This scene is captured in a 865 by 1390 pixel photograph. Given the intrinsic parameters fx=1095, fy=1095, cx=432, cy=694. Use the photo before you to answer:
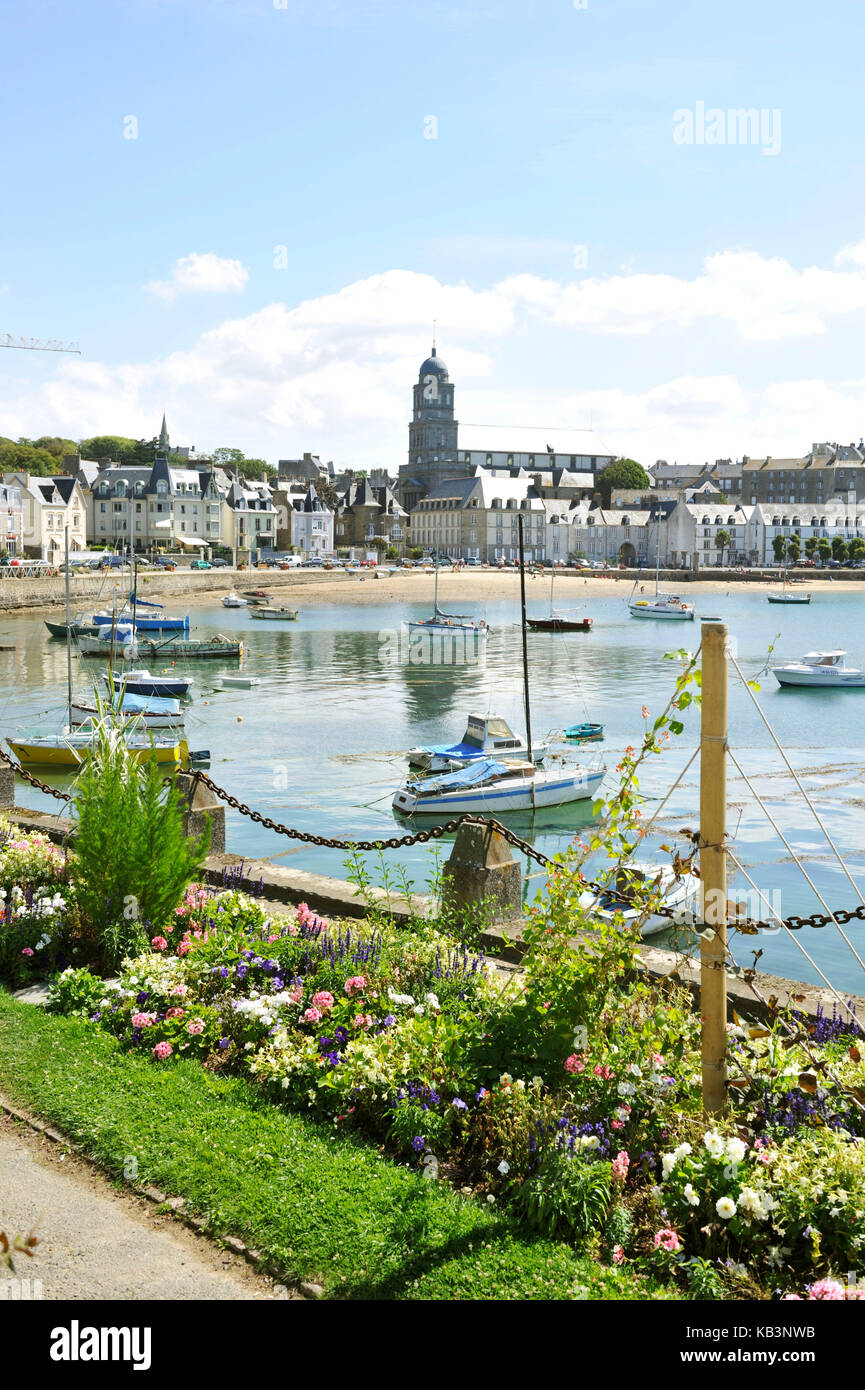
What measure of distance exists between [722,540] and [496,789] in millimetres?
157633

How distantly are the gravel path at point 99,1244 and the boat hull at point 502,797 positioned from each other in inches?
892

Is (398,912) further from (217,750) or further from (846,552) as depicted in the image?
(846,552)

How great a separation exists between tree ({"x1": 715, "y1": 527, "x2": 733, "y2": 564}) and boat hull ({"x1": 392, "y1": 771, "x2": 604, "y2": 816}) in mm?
155380

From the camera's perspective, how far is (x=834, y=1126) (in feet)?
17.3

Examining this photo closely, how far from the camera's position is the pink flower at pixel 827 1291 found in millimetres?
4203

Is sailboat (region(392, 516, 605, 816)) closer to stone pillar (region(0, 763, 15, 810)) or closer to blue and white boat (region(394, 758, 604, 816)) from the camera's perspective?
blue and white boat (region(394, 758, 604, 816))

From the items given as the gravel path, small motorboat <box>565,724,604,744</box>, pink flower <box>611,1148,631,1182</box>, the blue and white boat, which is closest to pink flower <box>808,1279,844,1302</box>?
pink flower <box>611,1148,631,1182</box>

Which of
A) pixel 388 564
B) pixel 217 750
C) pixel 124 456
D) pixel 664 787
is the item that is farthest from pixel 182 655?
pixel 124 456

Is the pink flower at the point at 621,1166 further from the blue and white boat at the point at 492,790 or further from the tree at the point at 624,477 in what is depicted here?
the tree at the point at 624,477

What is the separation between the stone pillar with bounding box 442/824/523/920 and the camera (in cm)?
938

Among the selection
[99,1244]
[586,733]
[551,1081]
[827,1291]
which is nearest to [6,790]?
[99,1244]

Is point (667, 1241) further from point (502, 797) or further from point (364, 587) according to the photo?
point (364, 587)
